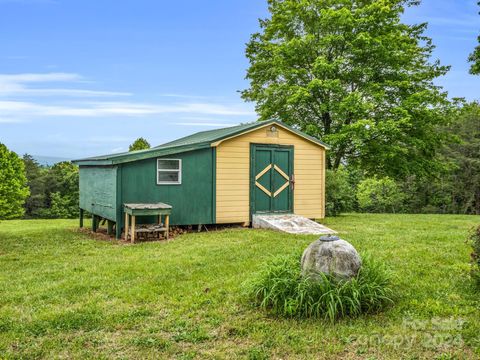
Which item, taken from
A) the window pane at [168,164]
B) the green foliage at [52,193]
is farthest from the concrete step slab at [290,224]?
the green foliage at [52,193]

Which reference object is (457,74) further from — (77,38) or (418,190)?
(77,38)

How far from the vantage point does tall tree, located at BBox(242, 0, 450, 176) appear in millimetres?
17453

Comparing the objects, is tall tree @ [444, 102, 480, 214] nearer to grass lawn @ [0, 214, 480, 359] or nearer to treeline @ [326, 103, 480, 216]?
treeline @ [326, 103, 480, 216]

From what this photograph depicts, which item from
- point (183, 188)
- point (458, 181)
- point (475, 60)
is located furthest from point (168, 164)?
point (458, 181)

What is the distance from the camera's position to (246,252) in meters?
7.95

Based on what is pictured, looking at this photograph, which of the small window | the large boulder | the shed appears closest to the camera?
the large boulder

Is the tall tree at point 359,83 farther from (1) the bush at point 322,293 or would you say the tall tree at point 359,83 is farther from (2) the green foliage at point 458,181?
(1) the bush at point 322,293

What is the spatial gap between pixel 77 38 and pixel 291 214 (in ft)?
37.2

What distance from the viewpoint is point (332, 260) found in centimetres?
471

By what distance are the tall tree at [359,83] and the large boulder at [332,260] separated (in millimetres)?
12379

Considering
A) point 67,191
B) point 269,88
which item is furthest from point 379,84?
point 67,191

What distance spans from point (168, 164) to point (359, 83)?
11.4 metres

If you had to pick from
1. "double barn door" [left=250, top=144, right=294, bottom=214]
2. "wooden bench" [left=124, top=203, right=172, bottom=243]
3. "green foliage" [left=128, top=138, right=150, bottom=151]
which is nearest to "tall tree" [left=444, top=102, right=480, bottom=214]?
"double barn door" [left=250, top=144, right=294, bottom=214]

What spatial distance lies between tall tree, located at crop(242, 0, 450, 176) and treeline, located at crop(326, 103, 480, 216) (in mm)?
5605
